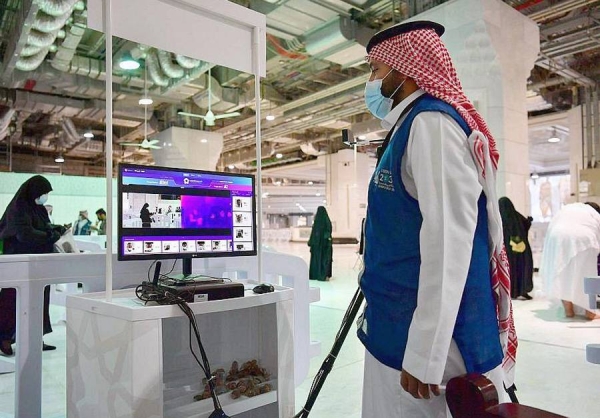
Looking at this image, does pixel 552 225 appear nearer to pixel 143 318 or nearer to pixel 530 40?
pixel 530 40

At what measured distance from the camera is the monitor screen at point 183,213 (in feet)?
5.27

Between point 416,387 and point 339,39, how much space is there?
6.22m

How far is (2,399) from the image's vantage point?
110 inches

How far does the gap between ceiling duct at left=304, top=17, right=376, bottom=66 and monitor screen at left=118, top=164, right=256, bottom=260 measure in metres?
5.29

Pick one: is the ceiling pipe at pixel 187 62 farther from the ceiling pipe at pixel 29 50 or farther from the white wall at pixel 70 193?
the white wall at pixel 70 193

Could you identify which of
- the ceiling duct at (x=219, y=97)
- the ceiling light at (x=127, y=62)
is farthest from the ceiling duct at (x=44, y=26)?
the ceiling duct at (x=219, y=97)

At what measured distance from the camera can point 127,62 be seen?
23.5 feet

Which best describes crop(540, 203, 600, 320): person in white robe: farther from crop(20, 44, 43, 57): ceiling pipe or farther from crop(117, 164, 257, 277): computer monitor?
crop(20, 44, 43, 57): ceiling pipe

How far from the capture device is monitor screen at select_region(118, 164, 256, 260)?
63.2 inches

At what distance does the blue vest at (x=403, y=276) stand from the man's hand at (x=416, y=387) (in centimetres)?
6

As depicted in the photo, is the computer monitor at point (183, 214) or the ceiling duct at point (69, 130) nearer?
the computer monitor at point (183, 214)

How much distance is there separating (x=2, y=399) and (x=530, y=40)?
255 inches

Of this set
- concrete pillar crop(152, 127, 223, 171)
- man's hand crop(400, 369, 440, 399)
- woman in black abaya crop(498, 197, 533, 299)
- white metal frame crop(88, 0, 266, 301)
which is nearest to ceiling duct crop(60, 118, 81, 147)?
concrete pillar crop(152, 127, 223, 171)

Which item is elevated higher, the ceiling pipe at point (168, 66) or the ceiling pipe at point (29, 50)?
the ceiling pipe at point (168, 66)
